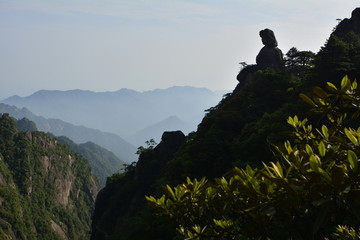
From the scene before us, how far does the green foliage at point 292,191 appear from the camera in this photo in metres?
2.34

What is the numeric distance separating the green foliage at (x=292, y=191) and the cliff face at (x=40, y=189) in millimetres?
94646

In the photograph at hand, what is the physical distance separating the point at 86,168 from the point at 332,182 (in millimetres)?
156995

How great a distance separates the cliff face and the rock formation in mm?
69525

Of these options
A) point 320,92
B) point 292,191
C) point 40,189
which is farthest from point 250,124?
point 40,189

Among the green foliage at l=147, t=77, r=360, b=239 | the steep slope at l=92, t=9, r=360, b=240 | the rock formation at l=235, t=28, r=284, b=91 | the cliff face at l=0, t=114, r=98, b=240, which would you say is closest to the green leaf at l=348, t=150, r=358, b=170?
the green foliage at l=147, t=77, r=360, b=239

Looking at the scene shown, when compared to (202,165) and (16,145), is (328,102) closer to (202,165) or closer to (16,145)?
(202,165)

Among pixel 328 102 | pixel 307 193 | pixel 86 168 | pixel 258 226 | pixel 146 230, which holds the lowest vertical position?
pixel 86 168

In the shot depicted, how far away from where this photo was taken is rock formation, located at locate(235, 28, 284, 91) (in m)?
46.9

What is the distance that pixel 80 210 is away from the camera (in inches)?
5236

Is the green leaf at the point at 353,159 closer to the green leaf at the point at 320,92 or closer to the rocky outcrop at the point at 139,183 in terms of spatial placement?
the green leaf at the point at 320,92

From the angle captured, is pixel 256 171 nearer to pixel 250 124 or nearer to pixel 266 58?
pixel 250 124

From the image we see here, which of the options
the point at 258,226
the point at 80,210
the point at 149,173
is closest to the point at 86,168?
the point at 80,210

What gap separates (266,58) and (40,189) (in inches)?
3799

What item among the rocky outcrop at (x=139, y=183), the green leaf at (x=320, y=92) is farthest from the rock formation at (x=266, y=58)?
the green leaf at (x=320, y=92)
